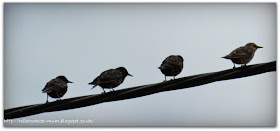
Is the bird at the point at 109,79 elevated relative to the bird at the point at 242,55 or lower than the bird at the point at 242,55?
lower

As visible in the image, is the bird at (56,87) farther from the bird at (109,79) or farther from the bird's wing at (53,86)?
the bird at (109,79)

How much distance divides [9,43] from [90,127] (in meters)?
2.21

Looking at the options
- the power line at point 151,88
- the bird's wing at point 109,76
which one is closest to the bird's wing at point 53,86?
the bird's wing at point 109,76

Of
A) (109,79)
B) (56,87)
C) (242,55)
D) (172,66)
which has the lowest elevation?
(56,87)

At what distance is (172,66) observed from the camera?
24.5 feet

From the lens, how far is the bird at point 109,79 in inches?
277

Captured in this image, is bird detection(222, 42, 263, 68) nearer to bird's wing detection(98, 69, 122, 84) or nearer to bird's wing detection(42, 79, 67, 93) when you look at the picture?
bird's wing detection(98, 69, 122, 84)

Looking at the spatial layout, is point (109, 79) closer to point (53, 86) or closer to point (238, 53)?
point (53, 86)

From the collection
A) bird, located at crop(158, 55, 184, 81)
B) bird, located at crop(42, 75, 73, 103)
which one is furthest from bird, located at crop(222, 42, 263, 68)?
bird, located at crop(42, 75, 73, 103)

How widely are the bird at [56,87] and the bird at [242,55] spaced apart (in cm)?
311

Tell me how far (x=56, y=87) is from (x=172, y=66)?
220cm

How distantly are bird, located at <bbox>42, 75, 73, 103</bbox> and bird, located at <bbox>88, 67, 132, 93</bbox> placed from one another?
0.73m

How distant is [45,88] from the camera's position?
7.36 metres

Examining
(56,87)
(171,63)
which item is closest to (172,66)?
(171,63)
